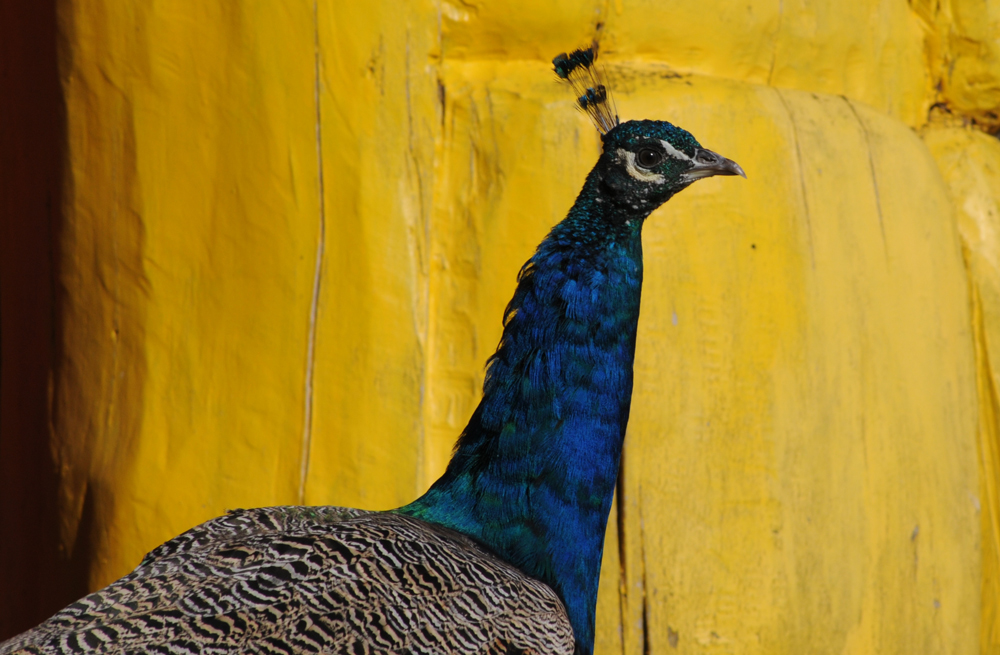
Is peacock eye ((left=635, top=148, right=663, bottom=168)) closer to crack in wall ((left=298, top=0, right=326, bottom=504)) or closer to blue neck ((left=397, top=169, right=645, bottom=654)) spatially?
blue neck ((left=397, top=169, right=645, bottom=654))

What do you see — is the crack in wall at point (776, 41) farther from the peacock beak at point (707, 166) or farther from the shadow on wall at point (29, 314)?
the shadow on wall at point (29, 314)

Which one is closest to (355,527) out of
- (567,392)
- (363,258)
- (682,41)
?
(567,392)

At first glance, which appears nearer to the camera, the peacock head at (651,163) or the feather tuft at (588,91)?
the peacock head at (651,163)

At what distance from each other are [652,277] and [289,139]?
928mm

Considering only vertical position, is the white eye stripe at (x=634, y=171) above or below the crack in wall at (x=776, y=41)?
below

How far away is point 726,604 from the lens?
7.83ft

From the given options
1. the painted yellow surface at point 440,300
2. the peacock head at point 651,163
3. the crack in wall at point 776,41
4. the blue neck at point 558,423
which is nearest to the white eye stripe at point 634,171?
the peacock head at point 651,163

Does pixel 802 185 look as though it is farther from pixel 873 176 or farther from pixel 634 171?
pixel 634 171

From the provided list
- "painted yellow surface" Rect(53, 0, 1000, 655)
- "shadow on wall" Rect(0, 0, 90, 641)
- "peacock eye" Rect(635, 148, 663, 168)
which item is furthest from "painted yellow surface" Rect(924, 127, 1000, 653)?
"shadow on wall" Rect(0, 0, 90, 641)

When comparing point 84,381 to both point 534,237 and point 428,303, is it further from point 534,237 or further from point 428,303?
point 534,237

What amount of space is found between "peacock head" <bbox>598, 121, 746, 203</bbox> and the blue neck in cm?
9

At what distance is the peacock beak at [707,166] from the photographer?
75.1 inches

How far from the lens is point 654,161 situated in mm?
1914

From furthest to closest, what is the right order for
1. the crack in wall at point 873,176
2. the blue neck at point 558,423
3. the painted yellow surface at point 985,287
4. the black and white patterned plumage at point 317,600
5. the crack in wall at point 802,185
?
the painted yellow surface at point 985,287 → the crack in wall at point 873,176 → the crack in wall at point 802,185 → the blue neck at point 558,423 → the black and white patterned plumage at point 317,600
